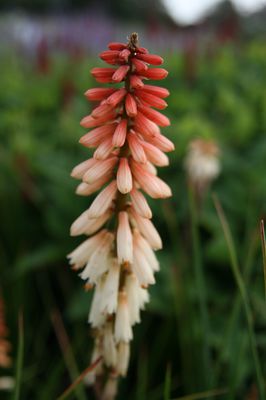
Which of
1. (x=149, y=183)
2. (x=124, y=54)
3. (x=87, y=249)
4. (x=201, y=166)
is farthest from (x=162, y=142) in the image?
(x=201, y=166)

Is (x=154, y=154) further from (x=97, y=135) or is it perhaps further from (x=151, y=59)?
(x=151, y=59)

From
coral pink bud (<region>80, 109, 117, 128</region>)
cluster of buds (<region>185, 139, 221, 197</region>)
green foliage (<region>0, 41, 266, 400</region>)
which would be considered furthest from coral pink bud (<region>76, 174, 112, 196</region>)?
cluster of buds (<region>185, 139, 221, 197</region>)

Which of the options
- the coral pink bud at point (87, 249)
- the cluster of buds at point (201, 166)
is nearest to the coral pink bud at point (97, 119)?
the coral pink bud at point (87, 249)

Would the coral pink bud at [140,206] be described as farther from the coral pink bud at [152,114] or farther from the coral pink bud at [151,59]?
the coral pink bud at [151,59]

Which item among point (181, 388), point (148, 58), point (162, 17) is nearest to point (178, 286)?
point (181, 388)

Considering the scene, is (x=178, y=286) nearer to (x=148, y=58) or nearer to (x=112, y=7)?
(x=148, y=58)

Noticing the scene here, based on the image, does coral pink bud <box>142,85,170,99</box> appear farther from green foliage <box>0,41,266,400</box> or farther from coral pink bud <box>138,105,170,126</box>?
green foliage <box>0,41,266,400</box>
